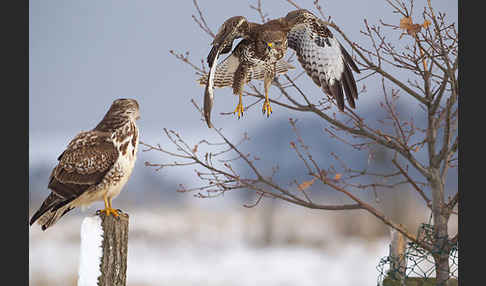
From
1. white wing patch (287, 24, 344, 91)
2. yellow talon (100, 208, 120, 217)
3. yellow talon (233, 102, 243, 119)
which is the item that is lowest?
yellow talon (100, 208, 120, 217)

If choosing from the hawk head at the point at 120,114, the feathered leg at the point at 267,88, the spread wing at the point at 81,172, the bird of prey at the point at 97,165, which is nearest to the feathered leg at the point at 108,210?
the bird of prey at the point at 97,165

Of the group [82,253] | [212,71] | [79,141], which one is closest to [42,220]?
[82,253]

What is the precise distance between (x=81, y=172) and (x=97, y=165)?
84mm

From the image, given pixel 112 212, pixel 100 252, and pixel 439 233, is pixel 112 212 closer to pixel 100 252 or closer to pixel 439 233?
pixel 100 252

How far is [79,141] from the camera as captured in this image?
8.07 ft

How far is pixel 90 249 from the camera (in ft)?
7.96

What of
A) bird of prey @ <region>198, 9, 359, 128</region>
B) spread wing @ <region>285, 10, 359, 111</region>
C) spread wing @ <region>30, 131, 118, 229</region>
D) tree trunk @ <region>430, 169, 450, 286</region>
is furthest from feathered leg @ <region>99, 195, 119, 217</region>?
tree trunk @ <region>430, 169, 450, 286</region>

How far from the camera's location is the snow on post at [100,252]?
242 cm

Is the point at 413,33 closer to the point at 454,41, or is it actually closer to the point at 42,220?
the point at 454,41

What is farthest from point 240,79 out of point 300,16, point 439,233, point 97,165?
point 439,233

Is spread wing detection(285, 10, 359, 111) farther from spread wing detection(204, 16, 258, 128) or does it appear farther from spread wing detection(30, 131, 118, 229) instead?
spread wing detection(30, 131, 118, 229)

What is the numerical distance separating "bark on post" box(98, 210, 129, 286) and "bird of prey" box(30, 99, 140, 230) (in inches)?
1.8

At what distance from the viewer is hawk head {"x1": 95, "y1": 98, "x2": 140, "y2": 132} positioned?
95.7 inches

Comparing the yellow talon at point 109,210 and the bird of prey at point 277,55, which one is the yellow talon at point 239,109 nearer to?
the bird of prey at point 277,55
